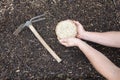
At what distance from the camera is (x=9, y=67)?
7.27 ft

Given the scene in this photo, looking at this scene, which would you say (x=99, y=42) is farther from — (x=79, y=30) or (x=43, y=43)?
(x=43, y=43)

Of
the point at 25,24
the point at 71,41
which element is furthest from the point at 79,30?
the point at 25,24

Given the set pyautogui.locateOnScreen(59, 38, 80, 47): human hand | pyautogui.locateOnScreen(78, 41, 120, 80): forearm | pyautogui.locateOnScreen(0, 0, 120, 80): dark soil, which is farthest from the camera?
pyautogui.locateOnScreen(0, 0, 120, 80): dark soil

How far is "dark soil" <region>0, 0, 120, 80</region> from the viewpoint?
86.7 inches

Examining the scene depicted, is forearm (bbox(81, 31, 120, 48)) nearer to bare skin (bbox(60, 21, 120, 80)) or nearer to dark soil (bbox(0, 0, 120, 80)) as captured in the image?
bare skin (bbox(60, 21, 120, 80))

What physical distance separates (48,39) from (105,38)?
0.46 metres

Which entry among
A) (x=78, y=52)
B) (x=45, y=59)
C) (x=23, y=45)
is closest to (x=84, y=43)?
(x=78, y=52)

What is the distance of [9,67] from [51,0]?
2.18ft

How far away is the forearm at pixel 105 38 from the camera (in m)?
2.13

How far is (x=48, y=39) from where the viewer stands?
2.31m

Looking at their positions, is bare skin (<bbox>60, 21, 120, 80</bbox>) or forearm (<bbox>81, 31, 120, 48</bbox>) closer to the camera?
bare skin (<bbox>60, 21, 120, 80</bbox>)

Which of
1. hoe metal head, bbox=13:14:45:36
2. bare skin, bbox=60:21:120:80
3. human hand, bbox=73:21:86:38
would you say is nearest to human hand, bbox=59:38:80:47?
bare skin, bbox=60:21:120:80

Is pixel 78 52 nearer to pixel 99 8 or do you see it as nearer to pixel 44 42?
pixel 44 42

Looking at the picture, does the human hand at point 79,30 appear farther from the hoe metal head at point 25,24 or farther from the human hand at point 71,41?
the hoe metal head at point 25,24
